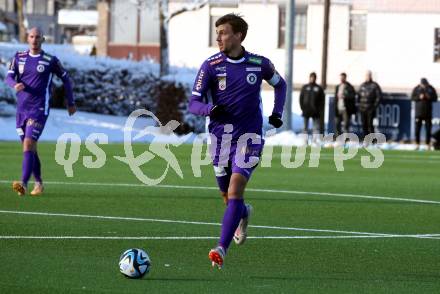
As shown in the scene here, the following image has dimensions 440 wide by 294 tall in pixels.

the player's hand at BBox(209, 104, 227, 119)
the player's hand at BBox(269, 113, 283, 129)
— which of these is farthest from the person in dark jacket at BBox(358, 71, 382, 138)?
the player's hand at BBox(209, 104, 227, 119)

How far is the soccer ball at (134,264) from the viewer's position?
34.3 feet

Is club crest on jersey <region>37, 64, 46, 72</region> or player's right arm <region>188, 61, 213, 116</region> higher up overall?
player's right arm <region>188, 61, 213, 116</region>

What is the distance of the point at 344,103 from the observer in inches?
1407

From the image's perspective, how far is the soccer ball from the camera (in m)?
10.5

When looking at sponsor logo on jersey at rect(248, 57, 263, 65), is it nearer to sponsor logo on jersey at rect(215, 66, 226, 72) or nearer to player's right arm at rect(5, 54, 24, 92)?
sponsor logo on jersey at rect(215, 66, 226, 72)

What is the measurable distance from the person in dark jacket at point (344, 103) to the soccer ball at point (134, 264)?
82.7ft

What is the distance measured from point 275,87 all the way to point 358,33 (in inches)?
1912

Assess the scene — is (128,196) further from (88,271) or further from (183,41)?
(183,41)

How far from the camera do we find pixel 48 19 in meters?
95.7

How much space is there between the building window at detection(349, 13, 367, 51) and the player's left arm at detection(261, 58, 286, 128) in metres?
48.1

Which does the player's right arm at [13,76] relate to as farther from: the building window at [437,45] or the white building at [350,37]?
the building window at [437,45]

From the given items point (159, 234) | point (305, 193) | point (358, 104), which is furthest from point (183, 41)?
point (159, 234)

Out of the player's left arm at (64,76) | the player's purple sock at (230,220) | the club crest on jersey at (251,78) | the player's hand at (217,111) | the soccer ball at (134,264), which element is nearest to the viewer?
the soccer ball at (134,264)

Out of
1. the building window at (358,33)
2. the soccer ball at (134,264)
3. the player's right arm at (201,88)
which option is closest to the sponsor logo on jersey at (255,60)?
the player's right arm at (201,88)
